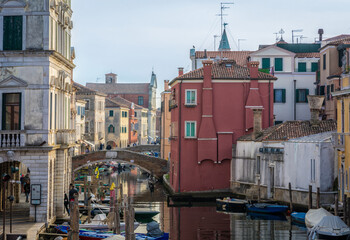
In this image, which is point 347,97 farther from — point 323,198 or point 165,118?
point 165,118

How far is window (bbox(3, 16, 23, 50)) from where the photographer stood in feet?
75.0

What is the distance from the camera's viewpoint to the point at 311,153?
29.5m

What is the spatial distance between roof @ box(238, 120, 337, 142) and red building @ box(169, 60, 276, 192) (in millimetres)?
3128

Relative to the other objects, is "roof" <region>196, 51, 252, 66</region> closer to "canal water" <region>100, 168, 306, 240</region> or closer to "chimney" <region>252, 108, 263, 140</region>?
"chimney" <region>252, 108, 263, 140</region>

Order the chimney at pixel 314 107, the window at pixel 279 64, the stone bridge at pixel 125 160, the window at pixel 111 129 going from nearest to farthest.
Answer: the chimney at pixel 314 107, the window at pixel 279 64, the stone bridge at pixel 125 160, the window at pixel 111 129

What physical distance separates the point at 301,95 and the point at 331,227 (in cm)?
2367

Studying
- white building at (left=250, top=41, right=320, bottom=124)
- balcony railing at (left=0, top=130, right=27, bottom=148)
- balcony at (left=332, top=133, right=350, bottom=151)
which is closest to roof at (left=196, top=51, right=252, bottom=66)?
white building at (left=250, top=41, right=320, bottom=124)

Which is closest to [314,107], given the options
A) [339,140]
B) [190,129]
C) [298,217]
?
[339,140]

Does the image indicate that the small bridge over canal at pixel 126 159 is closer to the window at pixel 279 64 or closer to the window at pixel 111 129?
the window at pixel 279 64

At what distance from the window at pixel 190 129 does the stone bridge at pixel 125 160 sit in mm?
9524

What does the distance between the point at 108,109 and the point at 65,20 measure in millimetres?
51686

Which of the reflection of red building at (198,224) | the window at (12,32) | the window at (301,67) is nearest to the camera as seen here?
the window at (12,32)

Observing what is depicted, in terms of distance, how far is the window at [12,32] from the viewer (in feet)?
75.0

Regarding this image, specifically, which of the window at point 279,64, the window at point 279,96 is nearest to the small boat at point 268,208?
the window at point 279,96
